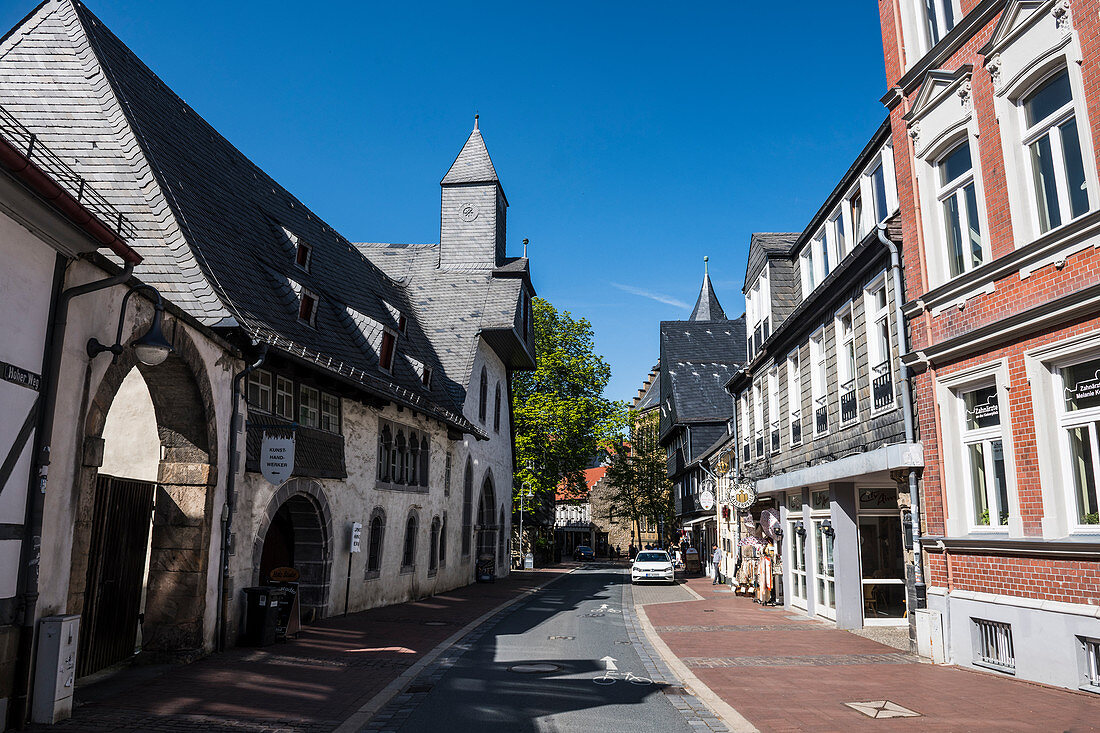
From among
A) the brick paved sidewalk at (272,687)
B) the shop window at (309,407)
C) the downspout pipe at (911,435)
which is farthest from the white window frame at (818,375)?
the shop window at (309,407)

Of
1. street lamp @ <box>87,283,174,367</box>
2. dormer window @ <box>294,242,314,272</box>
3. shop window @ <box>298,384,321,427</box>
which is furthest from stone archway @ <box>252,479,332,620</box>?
street lamp @ <box>87,283,174,367</box>

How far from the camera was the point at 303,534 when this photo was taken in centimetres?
1689

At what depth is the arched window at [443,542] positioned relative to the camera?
2666 centimetres

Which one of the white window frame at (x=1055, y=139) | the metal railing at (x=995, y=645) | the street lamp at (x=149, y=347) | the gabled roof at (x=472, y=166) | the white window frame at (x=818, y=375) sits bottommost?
the metal railing at (x=995, y=645)

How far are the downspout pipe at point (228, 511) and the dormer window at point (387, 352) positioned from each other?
8247 millimetres

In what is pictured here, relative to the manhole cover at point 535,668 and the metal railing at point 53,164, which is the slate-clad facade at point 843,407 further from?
the metal railing at point 53,164

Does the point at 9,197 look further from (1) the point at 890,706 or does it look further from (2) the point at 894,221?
(2) the point at 894,221

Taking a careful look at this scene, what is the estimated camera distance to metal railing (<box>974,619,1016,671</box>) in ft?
33.1

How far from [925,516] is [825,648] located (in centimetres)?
271

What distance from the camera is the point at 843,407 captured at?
1554cm

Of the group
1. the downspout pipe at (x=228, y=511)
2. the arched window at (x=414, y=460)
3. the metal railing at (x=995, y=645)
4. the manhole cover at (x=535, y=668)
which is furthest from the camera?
the arched window at (x=414, y=460)

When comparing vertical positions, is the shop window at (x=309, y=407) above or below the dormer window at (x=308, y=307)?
below

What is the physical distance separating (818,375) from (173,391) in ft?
40.1

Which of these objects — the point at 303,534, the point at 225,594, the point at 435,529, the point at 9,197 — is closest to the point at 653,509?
the point at 435,529
